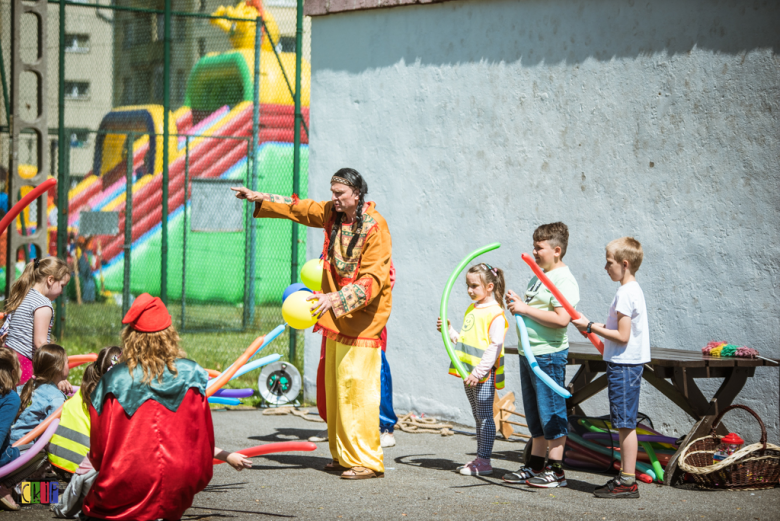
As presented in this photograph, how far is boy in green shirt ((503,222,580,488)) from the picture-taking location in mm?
5445

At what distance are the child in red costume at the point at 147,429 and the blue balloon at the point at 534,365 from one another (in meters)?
2.29

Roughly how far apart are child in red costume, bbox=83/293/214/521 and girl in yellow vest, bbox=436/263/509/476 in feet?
8.03

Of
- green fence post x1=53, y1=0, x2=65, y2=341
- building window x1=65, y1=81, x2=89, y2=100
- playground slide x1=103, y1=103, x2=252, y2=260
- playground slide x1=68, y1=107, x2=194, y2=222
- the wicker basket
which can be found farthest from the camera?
building window x1=65, y1=81, x2=89, y2=100

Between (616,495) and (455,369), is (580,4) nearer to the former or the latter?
(455,369)

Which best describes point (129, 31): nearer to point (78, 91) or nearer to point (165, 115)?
point (165, 115)

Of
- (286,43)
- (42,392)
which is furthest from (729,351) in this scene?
(286,43)

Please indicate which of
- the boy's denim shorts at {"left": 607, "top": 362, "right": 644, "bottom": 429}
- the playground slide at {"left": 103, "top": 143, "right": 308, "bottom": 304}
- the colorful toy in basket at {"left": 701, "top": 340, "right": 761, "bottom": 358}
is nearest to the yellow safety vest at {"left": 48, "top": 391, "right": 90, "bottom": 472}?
the boy's denim shorts at {"left": 607, "top": 362, "right": 644, "bottom": 429}

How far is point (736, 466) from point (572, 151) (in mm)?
2859

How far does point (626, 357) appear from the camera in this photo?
205 inches

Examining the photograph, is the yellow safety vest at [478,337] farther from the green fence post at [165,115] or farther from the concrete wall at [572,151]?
the green fence post at [165,115]

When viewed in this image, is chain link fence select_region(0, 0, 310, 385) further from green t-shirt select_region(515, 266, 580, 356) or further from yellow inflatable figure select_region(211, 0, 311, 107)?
green t-shirt select_region(515, 266, 580, 356)

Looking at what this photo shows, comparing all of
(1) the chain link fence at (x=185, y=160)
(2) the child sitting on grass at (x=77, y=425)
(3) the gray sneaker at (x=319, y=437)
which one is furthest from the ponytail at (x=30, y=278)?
(1) the chain link fence at (x=185, y=160)

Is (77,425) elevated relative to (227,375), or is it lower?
lower

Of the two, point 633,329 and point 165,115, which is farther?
point 165,115
